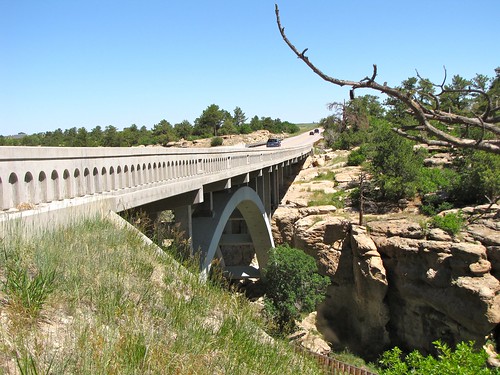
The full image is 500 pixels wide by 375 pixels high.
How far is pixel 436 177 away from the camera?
28797 millimetres

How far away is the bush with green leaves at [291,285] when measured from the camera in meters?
21.9

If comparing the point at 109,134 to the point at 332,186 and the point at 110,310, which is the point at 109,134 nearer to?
the point at 332,186

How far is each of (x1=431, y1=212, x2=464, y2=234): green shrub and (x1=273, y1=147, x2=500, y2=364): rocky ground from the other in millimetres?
408

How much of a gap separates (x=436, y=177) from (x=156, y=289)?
27540 mm

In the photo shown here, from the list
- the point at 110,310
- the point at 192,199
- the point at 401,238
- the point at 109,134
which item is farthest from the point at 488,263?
the point at 109,134

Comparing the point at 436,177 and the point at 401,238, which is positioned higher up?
the point at 436,177

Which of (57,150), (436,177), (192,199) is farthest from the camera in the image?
(436,177)

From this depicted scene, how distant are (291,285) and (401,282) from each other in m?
5.54

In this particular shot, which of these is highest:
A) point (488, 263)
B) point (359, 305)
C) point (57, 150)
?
point (57, 150)

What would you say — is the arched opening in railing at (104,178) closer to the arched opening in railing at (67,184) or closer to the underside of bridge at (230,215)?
the arched opening in railing at (67,184)

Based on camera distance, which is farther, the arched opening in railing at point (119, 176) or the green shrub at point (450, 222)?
the green shrub at point (450, 222)

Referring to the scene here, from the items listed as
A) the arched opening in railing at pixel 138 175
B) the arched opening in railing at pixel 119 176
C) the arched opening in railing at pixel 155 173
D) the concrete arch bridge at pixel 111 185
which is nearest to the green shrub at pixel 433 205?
the concrete arch bridge at pixel 111 185

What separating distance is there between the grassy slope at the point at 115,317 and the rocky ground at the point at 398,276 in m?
15.2

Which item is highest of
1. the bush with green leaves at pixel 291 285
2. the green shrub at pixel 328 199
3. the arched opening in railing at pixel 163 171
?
the arched opening in railing at pixel 163 171
